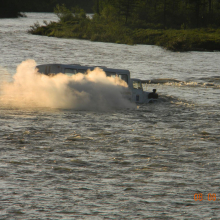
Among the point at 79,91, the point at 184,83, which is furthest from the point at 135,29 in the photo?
the point at 79,91

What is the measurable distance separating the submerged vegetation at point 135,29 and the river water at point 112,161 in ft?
156

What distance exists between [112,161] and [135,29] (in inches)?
3208

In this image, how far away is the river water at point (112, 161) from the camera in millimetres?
10570

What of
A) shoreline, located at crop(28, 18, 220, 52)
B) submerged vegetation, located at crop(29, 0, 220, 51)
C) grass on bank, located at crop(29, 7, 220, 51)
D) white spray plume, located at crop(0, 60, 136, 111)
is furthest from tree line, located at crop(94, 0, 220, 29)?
white spray plume, located at crop(0, 60, 136, 111)

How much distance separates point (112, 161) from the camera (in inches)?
571

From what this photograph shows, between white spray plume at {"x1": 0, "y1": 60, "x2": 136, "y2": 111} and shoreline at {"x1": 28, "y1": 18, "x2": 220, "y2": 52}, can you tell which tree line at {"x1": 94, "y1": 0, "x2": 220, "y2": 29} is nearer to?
shoreline at {"x1": 28, "y1": 18, "x2": 220, "y2": 52}

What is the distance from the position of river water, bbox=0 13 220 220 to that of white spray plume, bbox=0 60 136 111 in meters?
0.81

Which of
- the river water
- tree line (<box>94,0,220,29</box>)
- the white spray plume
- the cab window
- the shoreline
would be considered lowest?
the river water

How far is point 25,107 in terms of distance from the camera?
2506cm

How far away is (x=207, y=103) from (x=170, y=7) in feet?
288

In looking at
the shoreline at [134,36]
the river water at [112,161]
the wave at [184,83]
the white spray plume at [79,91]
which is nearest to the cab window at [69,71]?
the white spray plume at [79,91]

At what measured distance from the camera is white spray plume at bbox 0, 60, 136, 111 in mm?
25156

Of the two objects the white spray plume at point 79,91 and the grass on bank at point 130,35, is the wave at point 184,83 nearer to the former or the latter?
the white spray plume at point 79,91

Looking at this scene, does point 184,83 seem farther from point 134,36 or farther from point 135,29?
point 135,29
